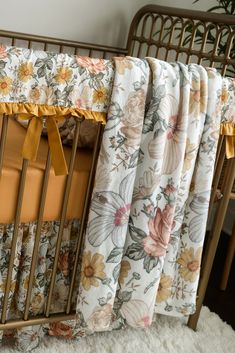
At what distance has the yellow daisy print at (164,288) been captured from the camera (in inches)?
42.4

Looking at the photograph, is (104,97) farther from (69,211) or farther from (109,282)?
(109,282)

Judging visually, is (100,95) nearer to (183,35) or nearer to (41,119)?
(41,119)

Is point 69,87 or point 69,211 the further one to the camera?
point 69,211

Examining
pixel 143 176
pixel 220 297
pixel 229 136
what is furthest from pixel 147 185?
pixel 220 297

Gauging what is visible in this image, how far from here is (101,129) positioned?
2.99 ft

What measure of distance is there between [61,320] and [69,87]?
57 centimetres

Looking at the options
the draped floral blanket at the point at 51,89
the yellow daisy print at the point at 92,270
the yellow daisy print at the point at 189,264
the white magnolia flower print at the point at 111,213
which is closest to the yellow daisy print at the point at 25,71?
the draped floral blanket at the point at 51,89

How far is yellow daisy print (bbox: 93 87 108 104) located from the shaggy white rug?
2.10ft

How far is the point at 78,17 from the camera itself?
167 centimetres

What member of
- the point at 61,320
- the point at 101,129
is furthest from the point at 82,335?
the point at 101,129

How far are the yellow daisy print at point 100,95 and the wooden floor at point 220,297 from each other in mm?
890

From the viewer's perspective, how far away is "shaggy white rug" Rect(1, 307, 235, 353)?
113 cm

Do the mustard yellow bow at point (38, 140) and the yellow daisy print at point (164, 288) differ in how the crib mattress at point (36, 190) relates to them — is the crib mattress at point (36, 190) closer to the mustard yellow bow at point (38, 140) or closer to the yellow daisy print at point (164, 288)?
the mustard yellow bow at point (38, 140)

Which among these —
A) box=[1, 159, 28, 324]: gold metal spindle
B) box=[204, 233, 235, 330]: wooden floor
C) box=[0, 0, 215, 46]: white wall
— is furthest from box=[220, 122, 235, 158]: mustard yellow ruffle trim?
box=[0, 0, 215, 46]: white wall
